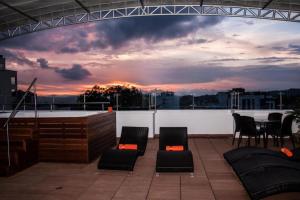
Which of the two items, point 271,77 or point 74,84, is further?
point 74,84

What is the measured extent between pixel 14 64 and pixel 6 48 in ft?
3.08

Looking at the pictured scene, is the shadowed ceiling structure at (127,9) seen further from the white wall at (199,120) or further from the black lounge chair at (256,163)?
the black lounge chair at (256,163)

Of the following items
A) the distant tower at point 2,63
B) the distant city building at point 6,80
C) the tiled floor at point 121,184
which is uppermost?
the distant tower at point 2,63

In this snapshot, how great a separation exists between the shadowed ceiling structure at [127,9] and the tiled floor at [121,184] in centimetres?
709

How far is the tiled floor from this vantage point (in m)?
4.18

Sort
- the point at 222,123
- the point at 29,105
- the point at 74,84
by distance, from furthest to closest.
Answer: the point at 74,84
the point at 29,105
the point at 222,123

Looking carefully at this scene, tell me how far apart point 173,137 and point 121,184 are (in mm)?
2479

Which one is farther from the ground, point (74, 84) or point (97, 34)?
point (97, 34)

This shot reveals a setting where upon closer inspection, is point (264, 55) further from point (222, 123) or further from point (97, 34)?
point (97, 34)

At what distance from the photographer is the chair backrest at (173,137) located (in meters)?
6.84

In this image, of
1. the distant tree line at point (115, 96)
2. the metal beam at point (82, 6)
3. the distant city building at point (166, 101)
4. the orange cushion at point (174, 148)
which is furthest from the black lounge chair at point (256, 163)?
the metal beam at point (82, 6)

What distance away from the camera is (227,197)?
409 cm

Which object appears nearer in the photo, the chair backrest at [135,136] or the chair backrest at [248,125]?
the chair backrest at [135,136]

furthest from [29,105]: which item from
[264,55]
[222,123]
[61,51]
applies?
[264,55]
